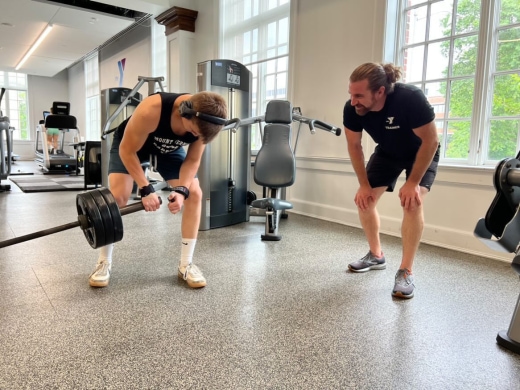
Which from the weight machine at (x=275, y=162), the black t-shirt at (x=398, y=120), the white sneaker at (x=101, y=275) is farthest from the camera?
the weight machine at (x=275, y=162)

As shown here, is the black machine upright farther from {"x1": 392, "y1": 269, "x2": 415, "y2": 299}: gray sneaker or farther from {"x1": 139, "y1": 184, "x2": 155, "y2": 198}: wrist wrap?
{"x1": 392, "y1": 269, "x2": 415, "y2": 299}: gray sneaker

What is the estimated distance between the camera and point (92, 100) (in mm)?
11398

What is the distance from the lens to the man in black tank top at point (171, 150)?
1660mm

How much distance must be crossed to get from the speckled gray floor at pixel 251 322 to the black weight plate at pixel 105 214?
415 millimetres

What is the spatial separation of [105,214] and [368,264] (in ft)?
5.40

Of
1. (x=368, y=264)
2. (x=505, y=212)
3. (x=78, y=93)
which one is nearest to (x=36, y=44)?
(x=78, y=93)

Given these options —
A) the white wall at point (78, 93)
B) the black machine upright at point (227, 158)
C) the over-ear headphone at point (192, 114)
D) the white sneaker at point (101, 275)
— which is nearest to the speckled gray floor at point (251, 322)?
the white sneaker at point (101, 275)

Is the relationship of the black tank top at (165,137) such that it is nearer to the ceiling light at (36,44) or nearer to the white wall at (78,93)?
the ceiling light at (36,44)

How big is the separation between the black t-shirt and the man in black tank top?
2.59 feet

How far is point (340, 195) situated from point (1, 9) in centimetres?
708

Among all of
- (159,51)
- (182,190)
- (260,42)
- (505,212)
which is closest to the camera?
(505,212)

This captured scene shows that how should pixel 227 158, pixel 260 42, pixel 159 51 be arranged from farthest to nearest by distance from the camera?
1. pixel 159 51
2. pixel 260 42
3. pixel 227 158

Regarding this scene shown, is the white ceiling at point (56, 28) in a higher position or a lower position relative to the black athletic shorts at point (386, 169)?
higher

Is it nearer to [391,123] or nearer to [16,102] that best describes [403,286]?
[391,123]
